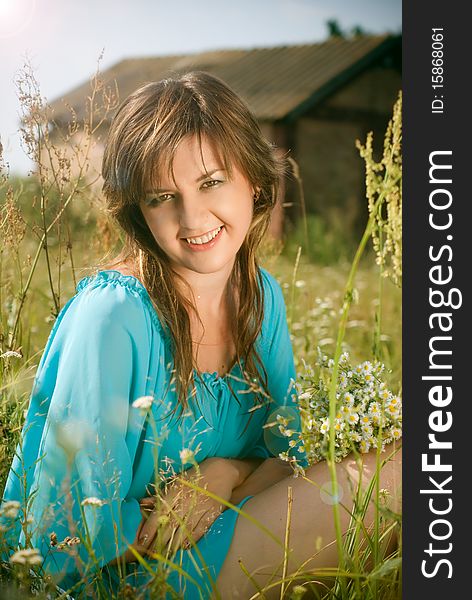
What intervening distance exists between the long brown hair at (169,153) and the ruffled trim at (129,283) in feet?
0.05

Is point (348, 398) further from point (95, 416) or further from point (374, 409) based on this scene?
point (95, 416)

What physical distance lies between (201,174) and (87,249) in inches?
39.8

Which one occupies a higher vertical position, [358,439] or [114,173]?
[114,173]

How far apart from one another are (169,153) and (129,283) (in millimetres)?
325

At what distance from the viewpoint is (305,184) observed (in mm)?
11508

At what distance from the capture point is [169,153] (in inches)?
71.2

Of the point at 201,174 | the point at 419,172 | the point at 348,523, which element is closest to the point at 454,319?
the point at 419,172

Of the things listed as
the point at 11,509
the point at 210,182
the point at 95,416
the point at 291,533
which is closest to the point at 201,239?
the point at 210,182

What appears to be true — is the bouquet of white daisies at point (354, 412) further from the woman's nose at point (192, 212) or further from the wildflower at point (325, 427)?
the woman's nose at point (192, 212)

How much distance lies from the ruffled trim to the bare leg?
50 cm

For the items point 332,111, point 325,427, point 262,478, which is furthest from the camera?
point 332,111

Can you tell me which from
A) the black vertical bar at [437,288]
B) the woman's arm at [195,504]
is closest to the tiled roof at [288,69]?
the woman's arm at [195,504]

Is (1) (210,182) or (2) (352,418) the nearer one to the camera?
(2) (352,418)

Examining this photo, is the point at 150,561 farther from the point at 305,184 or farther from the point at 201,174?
the point at 305,184
